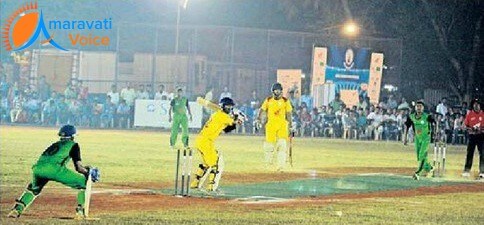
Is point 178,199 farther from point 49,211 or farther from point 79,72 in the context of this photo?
point 79,72

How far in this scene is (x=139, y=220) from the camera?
13.8m

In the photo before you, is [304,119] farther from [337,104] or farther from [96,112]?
[96,112]

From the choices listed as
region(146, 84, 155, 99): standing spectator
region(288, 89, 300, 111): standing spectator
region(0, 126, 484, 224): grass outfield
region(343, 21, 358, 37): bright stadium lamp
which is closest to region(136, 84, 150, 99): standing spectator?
region(146, 84, 155, 99): standing spectator

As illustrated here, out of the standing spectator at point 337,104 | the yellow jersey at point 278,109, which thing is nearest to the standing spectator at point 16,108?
the standing spectator at point 337,104

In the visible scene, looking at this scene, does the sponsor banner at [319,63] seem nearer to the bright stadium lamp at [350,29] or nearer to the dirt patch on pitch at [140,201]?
the bright stadium lamp at [350,29]

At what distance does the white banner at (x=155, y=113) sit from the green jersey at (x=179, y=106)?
49.3 feet

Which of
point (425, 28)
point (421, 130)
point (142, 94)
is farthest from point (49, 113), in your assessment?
point (421, 130)

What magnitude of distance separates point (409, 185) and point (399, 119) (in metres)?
25.5

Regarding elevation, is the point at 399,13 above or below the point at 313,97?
above

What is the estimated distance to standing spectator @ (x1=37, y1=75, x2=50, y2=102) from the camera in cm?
4831

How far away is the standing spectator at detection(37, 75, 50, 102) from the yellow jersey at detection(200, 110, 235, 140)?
30.8 meters

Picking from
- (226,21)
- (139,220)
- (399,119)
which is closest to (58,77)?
(226,21)

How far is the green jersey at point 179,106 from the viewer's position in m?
30.8

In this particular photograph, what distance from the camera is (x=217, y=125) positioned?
18844 mm
